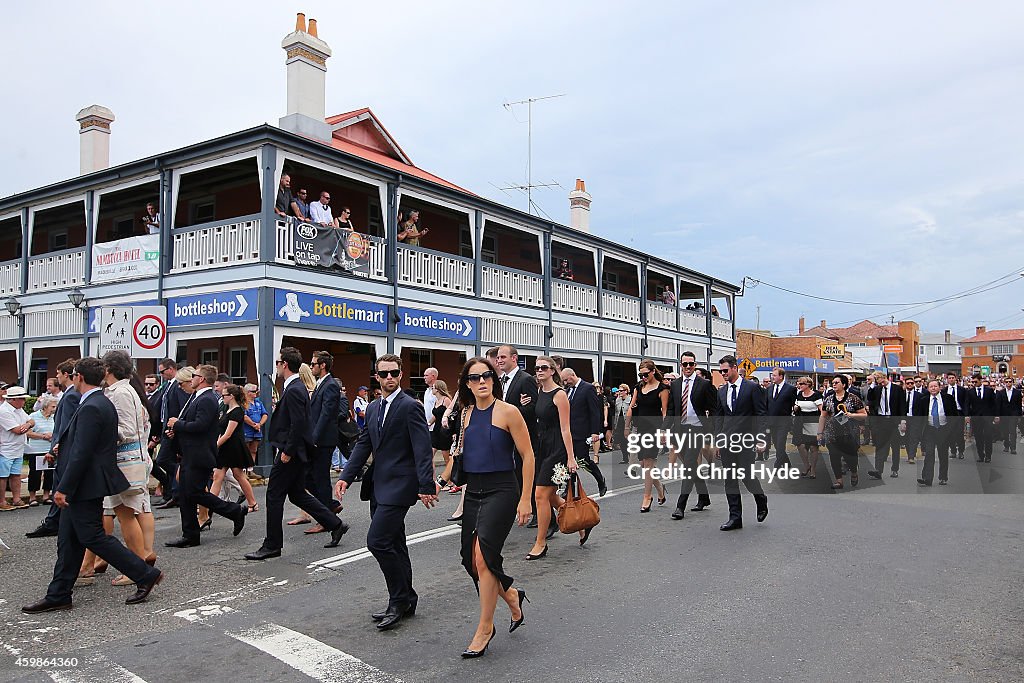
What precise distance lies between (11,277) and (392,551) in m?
20.2

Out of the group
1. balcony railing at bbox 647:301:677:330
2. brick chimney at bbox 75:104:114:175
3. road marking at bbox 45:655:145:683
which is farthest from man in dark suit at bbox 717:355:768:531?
brick chimney at bbox 75:104:114:175

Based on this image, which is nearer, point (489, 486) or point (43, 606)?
point (489, 486)

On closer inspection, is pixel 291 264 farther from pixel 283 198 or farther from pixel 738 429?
pixel 738 429

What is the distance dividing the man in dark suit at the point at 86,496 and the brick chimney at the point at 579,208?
2673 centimetres

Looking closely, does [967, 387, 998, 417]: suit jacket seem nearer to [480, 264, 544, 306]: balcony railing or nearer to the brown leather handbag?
[480, 264, 544, 306]: balcony railing

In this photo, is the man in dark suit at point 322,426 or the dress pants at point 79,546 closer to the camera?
the dress pants at point 79,546

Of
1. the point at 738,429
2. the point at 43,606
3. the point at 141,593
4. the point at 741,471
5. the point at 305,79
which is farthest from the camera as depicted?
the point at 305,79

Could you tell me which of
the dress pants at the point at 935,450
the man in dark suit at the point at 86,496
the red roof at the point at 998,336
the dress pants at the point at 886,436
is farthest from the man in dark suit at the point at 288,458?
the red roof at the point at 998,336

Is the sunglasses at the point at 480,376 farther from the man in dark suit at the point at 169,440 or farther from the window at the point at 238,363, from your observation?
the window at the point at 238,363

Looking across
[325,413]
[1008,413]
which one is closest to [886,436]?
[1008,413]

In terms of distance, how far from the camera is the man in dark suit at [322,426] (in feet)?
25.9

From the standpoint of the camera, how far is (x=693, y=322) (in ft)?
104

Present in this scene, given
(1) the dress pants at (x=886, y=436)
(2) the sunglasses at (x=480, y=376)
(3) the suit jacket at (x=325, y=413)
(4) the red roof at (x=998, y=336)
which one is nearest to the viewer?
(2) the sunglasses at (x=480, y=376)

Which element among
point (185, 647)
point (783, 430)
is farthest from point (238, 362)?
point (185, 647)
